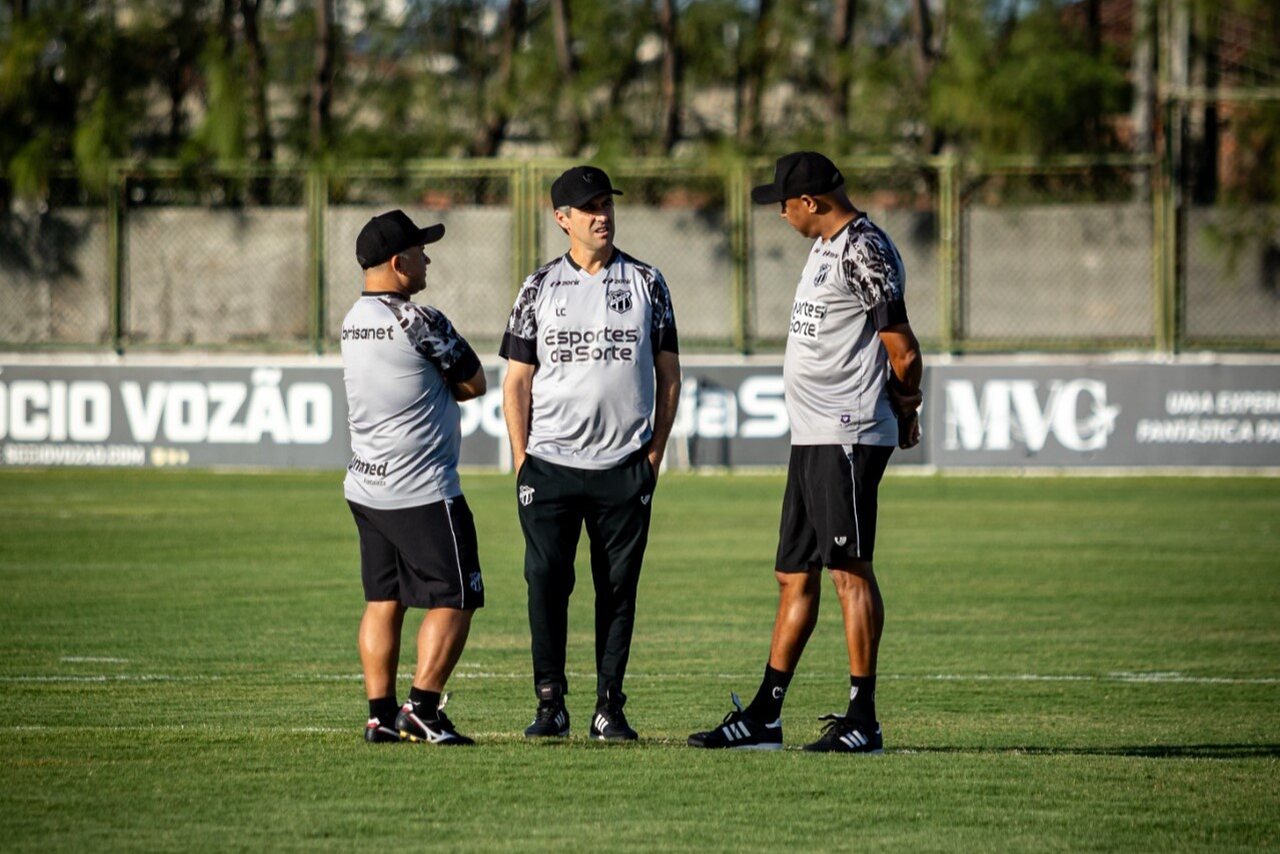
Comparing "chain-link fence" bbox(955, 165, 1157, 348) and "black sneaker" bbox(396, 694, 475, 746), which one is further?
"chain-link fence" bbox(955, 165, 1157, 348)

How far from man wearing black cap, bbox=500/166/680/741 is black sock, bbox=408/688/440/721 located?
1.50 ft

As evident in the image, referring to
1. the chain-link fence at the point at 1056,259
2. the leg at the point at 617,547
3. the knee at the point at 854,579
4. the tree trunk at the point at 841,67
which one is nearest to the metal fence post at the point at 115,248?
the tree trunk at the point at 841,67

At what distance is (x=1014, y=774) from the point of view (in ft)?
22.7

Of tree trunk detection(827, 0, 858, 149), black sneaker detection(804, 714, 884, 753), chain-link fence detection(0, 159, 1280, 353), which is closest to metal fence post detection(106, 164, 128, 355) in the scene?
chain-link fence detection(0, 159, 1280, 353)

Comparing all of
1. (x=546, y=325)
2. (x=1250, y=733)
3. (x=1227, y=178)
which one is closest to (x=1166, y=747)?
(x=1250, y=733)

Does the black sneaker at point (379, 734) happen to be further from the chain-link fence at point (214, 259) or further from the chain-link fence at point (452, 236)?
the chain-link fence at point (214, 259)

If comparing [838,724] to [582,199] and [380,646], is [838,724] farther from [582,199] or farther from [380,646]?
[582,199]

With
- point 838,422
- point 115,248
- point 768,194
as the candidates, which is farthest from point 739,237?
point 838,422

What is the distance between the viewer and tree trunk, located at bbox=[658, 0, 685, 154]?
89.7 feet

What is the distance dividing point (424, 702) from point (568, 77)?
21.0 metres

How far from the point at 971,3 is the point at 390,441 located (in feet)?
72.0

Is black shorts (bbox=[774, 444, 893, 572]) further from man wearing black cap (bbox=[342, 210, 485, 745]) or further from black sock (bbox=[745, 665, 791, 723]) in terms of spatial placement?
man wearing black cap (bbox=[342, 210, 485, 745])

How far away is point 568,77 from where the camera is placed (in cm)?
2745

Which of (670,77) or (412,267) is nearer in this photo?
(412,267)
